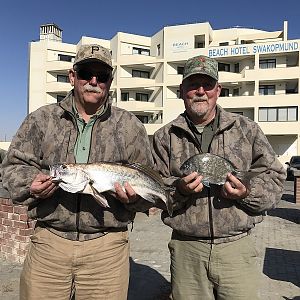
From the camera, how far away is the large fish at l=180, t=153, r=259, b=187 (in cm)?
357

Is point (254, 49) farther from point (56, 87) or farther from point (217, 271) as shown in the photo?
point (217, 271)

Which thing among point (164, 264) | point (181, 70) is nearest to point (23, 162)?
point (164, 264)

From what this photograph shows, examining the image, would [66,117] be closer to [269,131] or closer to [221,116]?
[221,116]

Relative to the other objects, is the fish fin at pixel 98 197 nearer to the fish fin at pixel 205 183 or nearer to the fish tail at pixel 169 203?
the fish tail at pixel 169 203

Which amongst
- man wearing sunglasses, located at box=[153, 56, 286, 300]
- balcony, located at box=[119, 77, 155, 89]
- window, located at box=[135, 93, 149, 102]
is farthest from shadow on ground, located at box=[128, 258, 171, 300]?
window, located at box=[135, 93, 149, 102]

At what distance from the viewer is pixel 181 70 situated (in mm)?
53281

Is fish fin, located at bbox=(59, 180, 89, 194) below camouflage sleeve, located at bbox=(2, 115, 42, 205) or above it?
below

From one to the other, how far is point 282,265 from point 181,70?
4666 centimetres

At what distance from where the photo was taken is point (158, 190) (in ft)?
12.0

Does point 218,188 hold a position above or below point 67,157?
below

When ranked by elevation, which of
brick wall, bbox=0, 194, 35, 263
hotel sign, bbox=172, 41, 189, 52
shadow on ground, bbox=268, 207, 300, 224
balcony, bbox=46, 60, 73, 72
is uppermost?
hotel sign, bbox=172, 41, 189, 52

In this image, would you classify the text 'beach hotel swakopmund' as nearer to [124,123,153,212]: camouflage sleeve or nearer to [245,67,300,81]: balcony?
[245,67,300,81]: balcony

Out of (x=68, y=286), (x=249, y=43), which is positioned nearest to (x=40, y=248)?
(x=68, y=286)

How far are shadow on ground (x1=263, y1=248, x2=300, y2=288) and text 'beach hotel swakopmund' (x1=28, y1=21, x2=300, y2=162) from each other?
128 feet
